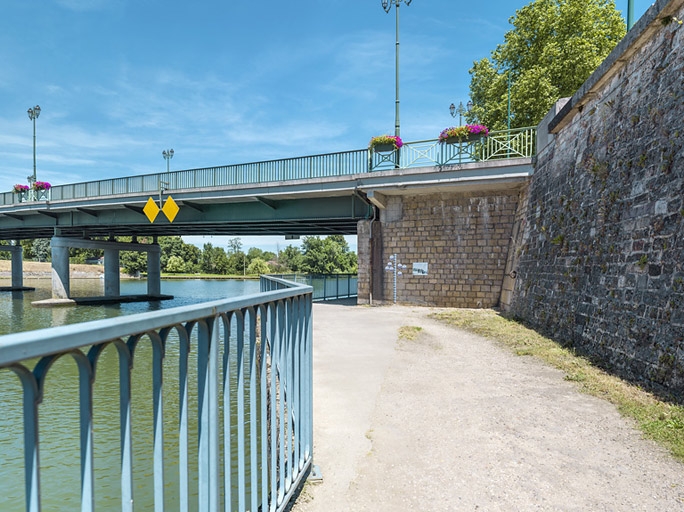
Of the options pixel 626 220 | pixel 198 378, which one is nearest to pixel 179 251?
pixel 626 220

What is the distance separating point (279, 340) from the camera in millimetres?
2789

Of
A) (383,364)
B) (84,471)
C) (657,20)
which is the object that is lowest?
(383,364)

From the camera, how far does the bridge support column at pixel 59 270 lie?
95.0 ft

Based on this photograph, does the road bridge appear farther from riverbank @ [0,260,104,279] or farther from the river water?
riverbank @ [0,260,104,279]

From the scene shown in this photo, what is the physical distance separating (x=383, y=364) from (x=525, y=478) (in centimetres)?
376

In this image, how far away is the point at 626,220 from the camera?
23.8ft

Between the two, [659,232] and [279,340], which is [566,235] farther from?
[279,340]

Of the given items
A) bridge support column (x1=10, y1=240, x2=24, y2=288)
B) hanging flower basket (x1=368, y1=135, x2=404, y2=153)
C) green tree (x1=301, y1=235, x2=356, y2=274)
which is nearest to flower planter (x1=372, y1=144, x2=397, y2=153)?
hanging flower basket (x1=368, y1=135, x2=404, y2=153)

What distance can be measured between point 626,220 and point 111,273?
33281 millimetres

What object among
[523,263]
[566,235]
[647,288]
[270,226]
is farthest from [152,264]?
[647,288]

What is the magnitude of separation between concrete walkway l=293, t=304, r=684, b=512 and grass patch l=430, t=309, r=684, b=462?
6.6 inches

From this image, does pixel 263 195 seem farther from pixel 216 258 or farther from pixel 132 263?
pixel 216 258

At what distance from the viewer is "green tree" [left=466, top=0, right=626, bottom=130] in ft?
80.4

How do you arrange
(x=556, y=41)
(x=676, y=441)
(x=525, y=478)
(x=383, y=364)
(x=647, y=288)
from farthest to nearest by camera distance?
(x=556, y=41) < (x=383, y=364) < (x=647, y=288) < (x=676, y=441) < (x=525, y=478)
